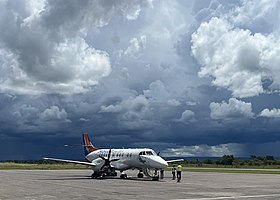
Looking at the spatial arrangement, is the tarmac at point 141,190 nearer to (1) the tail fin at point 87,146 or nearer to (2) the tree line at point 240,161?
(1) the tail fin at point 87,146

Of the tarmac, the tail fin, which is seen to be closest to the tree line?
the tail fin

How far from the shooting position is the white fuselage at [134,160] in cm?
4675

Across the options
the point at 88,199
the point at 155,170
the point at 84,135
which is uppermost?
the point at 84,135

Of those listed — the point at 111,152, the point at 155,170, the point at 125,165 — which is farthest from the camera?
the point at 111,152

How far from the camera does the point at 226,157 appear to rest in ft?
413

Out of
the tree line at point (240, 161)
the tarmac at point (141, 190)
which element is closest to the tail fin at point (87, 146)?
the tarmac at point (141, 190)

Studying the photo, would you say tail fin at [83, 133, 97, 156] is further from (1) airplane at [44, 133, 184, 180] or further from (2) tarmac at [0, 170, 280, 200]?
(2) tarmac at [0, 170, 280, 200]

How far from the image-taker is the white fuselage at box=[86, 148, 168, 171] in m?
46.8

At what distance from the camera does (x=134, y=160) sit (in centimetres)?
4966

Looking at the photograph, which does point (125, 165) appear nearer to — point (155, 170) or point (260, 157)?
point (155, 170)

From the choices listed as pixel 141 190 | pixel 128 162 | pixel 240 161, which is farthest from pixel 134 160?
pixel 240 161

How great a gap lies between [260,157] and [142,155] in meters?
87.2

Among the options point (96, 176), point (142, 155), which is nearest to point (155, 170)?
point (142, 155)

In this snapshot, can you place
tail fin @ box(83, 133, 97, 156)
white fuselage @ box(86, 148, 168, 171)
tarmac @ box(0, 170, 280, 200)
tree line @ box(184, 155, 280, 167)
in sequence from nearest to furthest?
1. tarmac @ box(0, 170, 280, 200)
2. white fuselage @ box(86, 148, 168, 171)
3. tail fin @ box(83, 133, 97, 156)
4. tree line @ box(184, 155, 280, 167)
